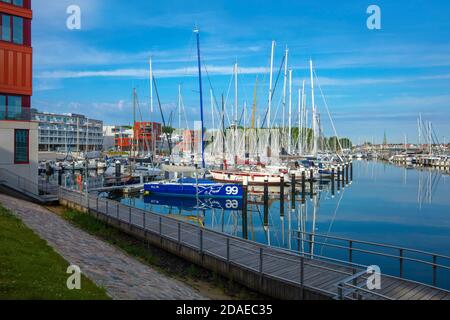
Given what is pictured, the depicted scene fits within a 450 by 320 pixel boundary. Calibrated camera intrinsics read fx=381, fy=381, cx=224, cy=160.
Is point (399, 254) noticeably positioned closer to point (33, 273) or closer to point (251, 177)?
point (33, 273)

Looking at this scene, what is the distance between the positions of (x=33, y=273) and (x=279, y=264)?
9.00 metres

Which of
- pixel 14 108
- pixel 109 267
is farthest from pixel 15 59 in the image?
pixel 109 267

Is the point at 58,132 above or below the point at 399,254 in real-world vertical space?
above

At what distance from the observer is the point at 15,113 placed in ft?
106

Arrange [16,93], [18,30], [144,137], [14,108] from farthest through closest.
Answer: [144,137] → [16,93] → [18,30] → [14,108]

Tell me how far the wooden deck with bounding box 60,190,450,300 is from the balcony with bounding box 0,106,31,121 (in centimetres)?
1445

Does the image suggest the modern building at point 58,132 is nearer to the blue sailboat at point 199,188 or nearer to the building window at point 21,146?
the blue sailboat at point 199,188

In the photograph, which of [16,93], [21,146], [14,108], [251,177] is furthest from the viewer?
[251,177]

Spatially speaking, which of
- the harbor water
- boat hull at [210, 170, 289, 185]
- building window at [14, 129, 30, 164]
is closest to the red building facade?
building window at [14, 129, 30, 164]

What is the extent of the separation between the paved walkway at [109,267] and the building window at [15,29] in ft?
59.6
